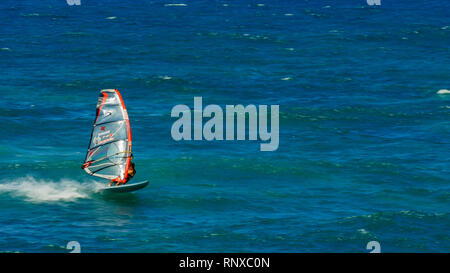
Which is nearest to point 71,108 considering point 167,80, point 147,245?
point 167,80

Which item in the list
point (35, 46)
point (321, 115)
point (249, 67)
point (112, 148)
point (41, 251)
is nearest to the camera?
point (41, 251)

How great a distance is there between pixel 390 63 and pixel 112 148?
114141mm

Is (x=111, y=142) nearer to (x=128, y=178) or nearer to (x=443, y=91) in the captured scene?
(x=128, y=178)

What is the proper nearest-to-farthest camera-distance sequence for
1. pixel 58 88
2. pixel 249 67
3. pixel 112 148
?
1. pixel 112 148
2. pixel 58 88
3. pixel 249 67

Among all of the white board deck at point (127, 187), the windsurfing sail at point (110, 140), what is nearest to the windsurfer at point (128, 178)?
the windsurfing sail at point (110, 140)

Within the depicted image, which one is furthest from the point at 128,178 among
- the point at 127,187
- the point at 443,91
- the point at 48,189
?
the point at 443,91

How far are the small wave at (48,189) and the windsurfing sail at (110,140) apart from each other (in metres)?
10.2

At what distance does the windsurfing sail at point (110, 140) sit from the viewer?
265 ft

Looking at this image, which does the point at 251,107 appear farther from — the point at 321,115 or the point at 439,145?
the point at 439,145

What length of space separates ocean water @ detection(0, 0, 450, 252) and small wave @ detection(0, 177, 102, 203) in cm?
32

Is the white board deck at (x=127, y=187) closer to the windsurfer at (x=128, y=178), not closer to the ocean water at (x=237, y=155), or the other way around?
the windsurfer at (x=128, y=178)

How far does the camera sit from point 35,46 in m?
199

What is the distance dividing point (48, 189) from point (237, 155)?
2767cm
